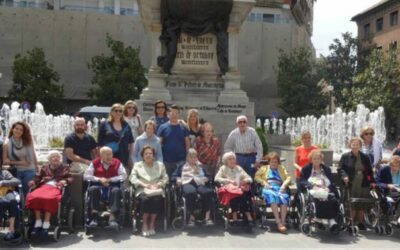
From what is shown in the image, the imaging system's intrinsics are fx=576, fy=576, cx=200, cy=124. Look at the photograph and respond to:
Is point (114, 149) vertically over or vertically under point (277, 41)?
under

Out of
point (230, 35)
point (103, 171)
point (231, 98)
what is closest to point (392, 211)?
point (103, 171)

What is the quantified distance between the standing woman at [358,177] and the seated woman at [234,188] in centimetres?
150

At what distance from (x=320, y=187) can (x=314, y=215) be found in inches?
20.1

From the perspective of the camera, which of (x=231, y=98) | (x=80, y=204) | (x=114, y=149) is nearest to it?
(x=80, y=204)

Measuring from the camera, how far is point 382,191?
337 inches

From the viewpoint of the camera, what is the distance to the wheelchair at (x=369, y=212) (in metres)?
8.28

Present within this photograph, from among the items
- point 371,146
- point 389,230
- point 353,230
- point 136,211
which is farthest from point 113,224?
point 371,146

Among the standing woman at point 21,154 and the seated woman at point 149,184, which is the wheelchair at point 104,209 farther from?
the standing woman at point 21,154

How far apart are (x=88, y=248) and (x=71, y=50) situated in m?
42.3

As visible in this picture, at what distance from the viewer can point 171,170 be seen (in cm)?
919

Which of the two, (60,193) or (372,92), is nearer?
(60,193)

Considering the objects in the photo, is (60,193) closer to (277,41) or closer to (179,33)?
(179,33)

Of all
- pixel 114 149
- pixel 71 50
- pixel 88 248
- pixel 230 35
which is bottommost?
pixel 88 248

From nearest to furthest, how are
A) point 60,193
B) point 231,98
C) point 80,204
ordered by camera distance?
point 60,193
point 80,204
point 231,98
